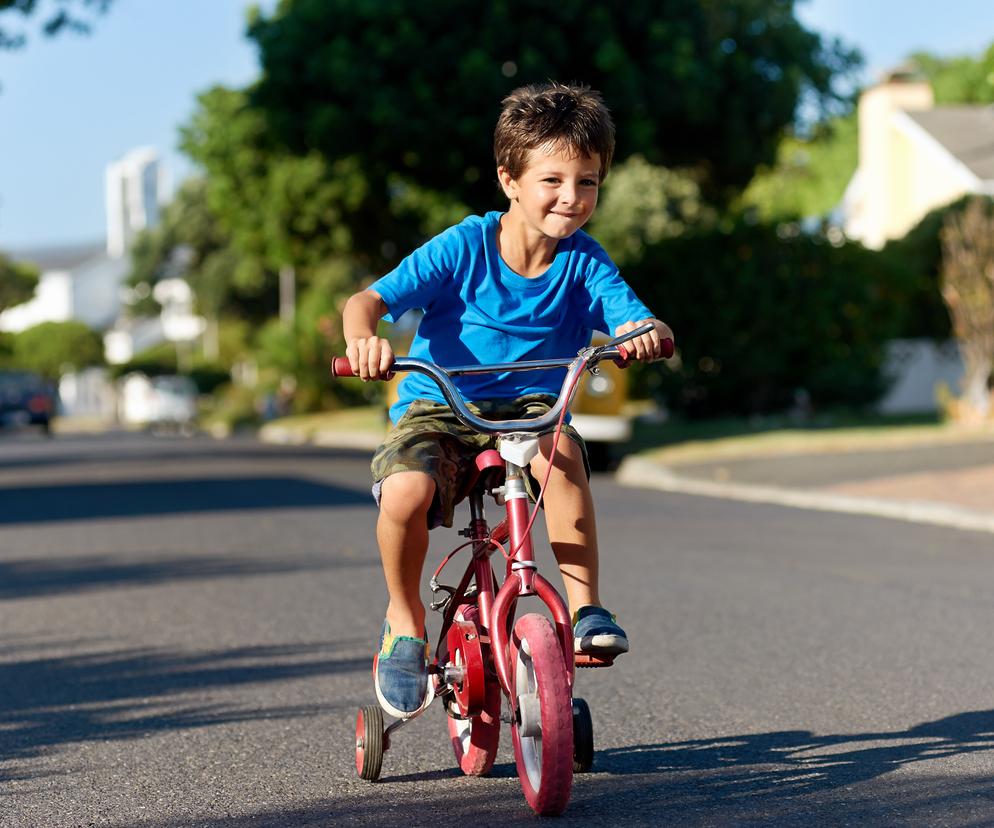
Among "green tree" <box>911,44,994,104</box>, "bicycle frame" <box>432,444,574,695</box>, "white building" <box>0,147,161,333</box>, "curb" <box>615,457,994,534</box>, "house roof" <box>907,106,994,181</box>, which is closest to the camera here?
"bicycle frame" <box>432,444,574,695</box>

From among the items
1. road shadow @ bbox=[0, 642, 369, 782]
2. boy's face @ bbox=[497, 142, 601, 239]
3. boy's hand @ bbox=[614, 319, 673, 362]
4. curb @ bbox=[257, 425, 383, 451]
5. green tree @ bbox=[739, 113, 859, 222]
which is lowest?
curb @ bbox=[257, 425, 383, 451]

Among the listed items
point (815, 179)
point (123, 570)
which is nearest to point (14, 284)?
point (815, 179)

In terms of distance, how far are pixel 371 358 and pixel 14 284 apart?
79150mm

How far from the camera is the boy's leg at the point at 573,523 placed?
426 cm

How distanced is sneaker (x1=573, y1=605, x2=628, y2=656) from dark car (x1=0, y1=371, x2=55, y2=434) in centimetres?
3879

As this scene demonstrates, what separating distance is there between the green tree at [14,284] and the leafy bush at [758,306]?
60081mm

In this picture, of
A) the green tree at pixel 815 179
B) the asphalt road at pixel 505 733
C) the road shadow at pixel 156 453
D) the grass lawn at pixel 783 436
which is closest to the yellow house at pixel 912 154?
the road shadow at pixel 156 453

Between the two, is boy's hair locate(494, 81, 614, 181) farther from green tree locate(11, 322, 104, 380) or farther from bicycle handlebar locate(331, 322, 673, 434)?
green tree locate(11, 322, 104, 380)

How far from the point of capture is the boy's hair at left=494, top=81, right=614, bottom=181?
4.19 m

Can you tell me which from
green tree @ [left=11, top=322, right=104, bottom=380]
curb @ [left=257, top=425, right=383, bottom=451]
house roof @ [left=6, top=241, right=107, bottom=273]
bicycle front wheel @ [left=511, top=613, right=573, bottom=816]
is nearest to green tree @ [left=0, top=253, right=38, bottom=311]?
green tree @ [left=11, top=322, right=104, bottom=380]

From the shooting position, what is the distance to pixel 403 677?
4.32m

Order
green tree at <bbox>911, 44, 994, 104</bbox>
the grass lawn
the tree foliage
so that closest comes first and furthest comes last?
the grass lawn
the tree foliage
green tree at <bbox>911, 44, 994, 104</bbox>

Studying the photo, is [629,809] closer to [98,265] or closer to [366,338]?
[366,338]

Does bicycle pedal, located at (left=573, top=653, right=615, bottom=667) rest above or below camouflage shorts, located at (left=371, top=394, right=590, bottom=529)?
below
